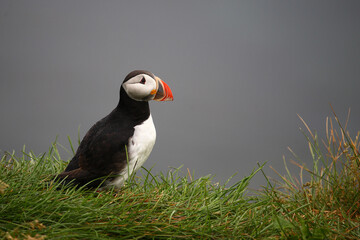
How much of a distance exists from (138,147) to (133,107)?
12.9 inches

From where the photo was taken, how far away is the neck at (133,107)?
10.2 ft

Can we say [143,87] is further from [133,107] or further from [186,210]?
[186,210]

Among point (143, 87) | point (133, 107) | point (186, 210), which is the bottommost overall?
point (186, 210)

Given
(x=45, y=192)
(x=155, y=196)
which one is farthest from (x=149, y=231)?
(x=45, y=192)

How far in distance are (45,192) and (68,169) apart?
563 mm

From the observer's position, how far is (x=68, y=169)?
3.17m

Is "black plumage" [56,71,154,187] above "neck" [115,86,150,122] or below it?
below

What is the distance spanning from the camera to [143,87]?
3012 millimetres

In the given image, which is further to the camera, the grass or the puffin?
the puffin

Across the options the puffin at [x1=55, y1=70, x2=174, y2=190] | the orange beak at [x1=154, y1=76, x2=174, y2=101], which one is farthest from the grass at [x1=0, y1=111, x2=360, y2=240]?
the orange beak at [x1=154, y1=76, x2=174, y2=101]

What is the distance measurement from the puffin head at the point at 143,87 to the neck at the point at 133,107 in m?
0.04

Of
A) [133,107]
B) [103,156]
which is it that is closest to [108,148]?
[103,156]

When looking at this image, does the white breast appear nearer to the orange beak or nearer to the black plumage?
the black plumage

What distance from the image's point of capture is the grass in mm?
2320
